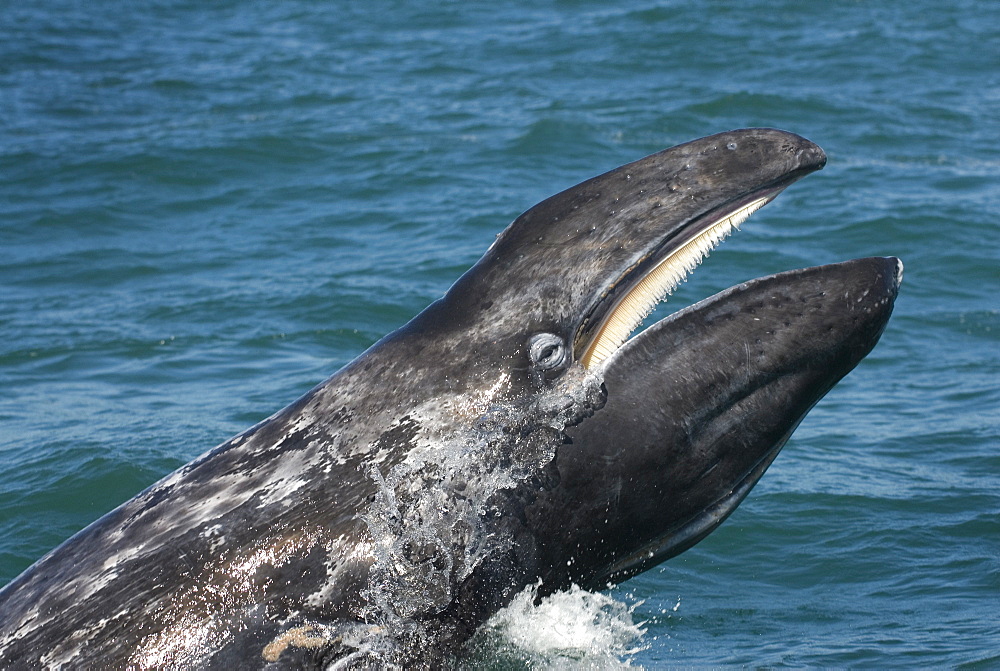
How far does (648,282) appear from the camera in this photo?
17.5 feet

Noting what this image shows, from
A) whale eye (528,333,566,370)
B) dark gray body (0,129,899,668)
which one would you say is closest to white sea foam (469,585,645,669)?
dark gray body (0,129,899,668)

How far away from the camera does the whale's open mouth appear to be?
5246mm

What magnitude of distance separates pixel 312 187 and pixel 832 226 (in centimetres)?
840

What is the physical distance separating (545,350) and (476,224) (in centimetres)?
1318

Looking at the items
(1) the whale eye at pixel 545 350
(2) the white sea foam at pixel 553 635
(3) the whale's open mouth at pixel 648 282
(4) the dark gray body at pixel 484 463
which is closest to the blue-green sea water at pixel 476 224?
(2) the white sea foam at pixel 553 635

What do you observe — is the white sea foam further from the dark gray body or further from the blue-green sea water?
the blue-green sea water

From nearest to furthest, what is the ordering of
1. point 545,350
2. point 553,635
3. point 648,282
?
point 545,350, point 648,282, point 553,635

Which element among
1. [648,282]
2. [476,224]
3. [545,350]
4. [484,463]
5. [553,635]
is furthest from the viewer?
[476,224]

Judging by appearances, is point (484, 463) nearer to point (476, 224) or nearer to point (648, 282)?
point (648, 282)

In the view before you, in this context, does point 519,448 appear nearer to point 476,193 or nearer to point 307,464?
point 307,464

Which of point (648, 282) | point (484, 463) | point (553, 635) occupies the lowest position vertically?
point (553, 635)

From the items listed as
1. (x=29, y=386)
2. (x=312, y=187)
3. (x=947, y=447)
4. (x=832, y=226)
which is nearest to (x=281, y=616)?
(x=947, y=447)

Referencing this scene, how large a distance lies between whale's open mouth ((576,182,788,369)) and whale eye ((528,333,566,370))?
0.12 metres

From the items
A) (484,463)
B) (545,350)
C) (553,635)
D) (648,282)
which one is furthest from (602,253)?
(553,635)
